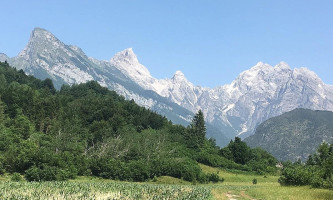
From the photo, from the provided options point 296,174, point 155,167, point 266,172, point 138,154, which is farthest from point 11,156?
point 266,172

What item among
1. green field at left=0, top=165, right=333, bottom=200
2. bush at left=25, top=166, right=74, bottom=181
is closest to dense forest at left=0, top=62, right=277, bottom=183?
bush at left=25, top=166, right=74, bottom=181

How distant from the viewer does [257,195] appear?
56.3 m

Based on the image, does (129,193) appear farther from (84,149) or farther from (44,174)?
(84,149)

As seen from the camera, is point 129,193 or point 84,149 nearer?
point 129,193

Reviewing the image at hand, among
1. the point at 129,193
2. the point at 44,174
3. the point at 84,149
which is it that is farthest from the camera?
the point at 84,149

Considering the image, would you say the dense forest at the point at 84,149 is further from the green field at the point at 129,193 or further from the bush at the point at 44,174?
the green field at the point at 129,193

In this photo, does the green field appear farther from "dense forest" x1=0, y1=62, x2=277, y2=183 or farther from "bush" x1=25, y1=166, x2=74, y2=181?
"dense forest" x1=0, y1=62, x2=277, y2=183

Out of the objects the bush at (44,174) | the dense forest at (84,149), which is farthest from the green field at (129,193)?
the dense forest at (84,149)

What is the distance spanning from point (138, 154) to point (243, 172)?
5656cm

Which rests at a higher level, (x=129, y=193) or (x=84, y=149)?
(x=129, y=193)

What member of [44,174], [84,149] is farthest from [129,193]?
[84,149]

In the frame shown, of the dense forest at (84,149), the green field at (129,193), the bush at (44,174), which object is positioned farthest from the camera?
the dense forest at (84,149)

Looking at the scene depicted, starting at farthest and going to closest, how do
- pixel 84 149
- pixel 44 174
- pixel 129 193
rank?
1. pixel 84 149
2. pixel 44 174
3. pixel 129 193

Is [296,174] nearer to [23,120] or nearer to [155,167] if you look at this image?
[155,167]
